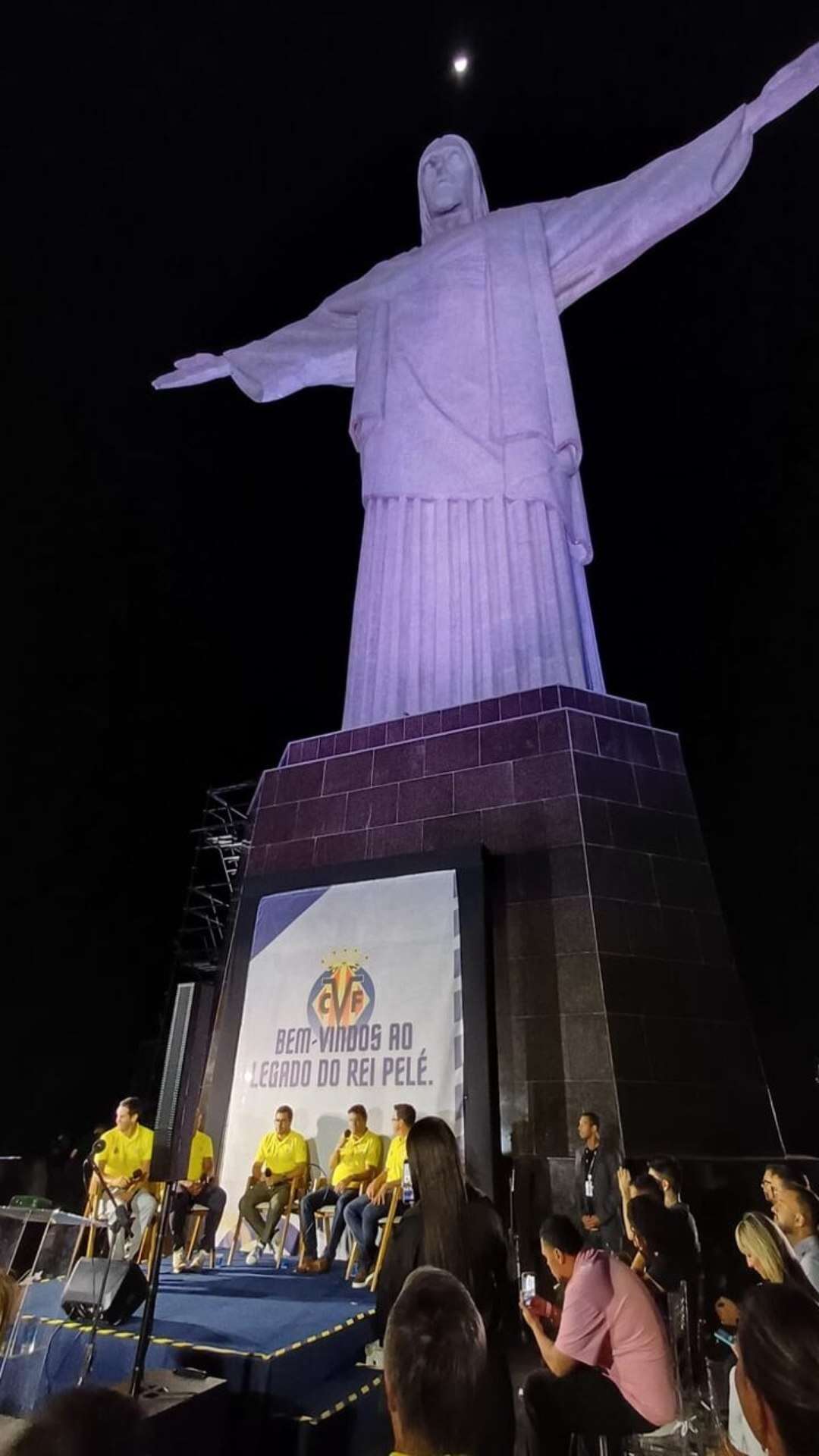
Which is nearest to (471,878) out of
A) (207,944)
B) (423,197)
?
(423,197)

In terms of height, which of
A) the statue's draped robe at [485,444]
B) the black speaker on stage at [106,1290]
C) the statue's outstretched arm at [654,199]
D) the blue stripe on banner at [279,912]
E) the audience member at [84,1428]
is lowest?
the audience member at [84,1428]

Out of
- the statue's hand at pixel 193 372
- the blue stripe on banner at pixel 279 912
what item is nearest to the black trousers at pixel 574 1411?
the blue stripe on banner at pixel 279 912

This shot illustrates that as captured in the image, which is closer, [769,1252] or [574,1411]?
[574,1411]

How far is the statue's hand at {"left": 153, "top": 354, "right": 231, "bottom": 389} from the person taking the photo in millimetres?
10594

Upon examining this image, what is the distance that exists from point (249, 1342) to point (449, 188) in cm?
1190

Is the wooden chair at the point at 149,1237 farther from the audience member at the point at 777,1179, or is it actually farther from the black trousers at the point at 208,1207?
the audience member at the point at 777,1179

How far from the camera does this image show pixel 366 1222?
4824 mm

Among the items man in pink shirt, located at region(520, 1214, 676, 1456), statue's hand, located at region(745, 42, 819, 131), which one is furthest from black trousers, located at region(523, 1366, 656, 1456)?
statue's hand, located at region(745, 42, 819, 131)

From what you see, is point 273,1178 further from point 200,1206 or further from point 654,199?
point 654,199

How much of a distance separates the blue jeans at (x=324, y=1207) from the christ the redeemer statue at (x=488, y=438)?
13.7 feet

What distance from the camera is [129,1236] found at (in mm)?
4676

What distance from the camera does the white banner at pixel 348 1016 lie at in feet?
19.0

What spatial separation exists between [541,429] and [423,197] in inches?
182

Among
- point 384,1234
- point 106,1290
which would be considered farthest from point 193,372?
point 106,1290
